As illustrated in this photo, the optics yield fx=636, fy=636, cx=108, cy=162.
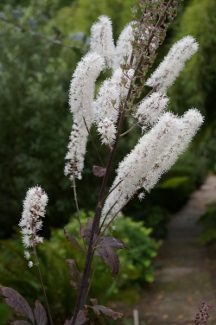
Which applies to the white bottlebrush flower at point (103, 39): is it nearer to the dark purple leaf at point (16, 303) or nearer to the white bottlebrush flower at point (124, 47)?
the white bottlebrush flower at point (124, 47)

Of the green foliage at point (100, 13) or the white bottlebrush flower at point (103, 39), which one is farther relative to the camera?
the green foliage at point (100, 13)

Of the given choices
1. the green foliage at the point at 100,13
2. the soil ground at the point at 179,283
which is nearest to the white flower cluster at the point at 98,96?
the soil ground at the point at 179,283

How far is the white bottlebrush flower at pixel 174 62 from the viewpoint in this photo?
1.91 meters

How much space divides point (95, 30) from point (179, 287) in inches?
175

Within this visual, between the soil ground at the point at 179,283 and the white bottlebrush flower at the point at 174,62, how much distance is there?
2.83 m

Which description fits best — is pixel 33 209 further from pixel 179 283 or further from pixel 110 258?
pixel 179 283

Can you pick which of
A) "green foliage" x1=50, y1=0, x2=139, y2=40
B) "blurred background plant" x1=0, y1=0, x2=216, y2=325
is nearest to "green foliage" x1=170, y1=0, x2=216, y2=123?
"blurred background plant" x1=0, y1=0, x2=216, y2=325

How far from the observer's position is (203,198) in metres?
13.2

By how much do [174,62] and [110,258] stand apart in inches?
24.5

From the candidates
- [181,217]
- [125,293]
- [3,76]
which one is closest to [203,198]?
[181,217]

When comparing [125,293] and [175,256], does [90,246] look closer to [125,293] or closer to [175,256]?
[125,293]

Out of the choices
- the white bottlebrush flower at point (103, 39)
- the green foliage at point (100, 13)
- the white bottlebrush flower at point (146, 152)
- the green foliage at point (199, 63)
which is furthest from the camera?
the green foliage at point (100, 13)

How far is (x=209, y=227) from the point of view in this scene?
Result: 26.5ft

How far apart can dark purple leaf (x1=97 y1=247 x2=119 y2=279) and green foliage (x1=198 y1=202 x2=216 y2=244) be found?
18.5 ft
